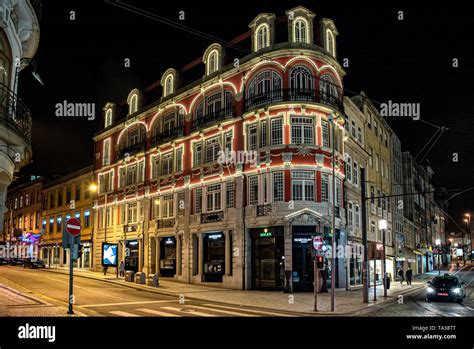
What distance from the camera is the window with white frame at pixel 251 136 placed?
3466 cm

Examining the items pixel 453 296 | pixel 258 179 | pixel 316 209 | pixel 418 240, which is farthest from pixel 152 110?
pixel 418 240

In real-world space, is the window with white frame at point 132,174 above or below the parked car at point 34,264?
above

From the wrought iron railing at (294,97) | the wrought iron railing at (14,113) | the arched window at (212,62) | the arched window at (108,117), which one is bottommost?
the wrought iron railing at (14,113)

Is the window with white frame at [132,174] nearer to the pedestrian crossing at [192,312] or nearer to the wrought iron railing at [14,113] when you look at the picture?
the pedestrian crossing at [192,312]

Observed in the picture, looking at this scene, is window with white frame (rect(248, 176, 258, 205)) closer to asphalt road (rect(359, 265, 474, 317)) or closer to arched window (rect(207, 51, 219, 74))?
arched window (rect(207, 51, 219, 74))

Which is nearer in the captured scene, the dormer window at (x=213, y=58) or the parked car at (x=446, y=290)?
the parked car at (x=446, y=290)

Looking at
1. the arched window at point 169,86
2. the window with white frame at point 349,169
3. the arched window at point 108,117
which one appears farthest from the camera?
the arched window at point 108,117

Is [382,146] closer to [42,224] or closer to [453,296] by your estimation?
[453,296]

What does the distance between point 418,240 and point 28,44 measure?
68145 millimetres

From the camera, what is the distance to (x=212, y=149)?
3800 centimetres

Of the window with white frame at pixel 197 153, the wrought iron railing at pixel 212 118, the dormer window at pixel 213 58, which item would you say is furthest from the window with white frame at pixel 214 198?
the dormer window at pixel 213 58

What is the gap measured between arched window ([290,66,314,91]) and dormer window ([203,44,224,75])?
7.15 m

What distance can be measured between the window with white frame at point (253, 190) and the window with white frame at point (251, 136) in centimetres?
226

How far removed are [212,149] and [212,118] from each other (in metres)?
2.43
